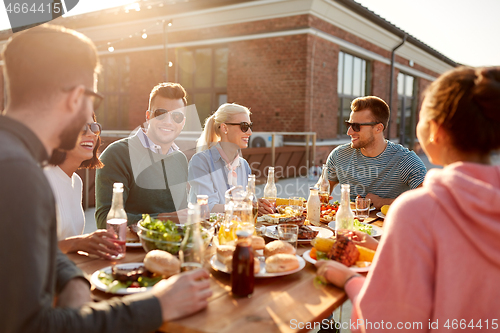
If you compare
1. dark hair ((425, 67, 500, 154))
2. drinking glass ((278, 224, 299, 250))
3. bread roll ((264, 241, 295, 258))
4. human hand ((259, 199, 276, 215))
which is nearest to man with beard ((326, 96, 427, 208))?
human hand ((259, 199, 276, 215))

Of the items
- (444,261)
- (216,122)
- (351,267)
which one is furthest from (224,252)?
(216,122)

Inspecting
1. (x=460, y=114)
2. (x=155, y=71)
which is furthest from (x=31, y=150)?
(x=155, y=71)

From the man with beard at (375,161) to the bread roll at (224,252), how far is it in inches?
88.4

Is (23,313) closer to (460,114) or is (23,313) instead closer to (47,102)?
(47,102)

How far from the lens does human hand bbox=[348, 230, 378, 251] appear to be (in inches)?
73.5

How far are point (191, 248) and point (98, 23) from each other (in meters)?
14.8

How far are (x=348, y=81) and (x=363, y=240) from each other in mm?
12258

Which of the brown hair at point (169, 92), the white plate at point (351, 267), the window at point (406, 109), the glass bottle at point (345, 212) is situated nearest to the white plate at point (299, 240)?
the glass bottle at point (345, 212)

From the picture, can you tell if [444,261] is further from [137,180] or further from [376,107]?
[376,107]

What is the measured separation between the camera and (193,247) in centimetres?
142

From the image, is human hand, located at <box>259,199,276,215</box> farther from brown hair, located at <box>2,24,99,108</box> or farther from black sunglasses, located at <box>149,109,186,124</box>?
brown hair, located at <box>2,24,99,108</box>

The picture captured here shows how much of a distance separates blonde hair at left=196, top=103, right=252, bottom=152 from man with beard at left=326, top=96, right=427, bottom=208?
3.78 feet

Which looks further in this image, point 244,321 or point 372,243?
point 372,243

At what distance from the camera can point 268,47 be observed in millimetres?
11312
